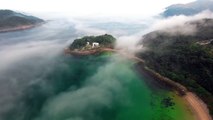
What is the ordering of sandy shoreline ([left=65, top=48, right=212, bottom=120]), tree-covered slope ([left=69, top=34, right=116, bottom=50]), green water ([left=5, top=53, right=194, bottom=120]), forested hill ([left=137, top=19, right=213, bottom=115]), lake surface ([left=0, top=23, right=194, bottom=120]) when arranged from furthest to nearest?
tree-covered slope ([left=69, top=34, right=116, bottom=50]) → forested hill ([left=137, top=19, right=213, bottom=115]) → lake surface ([left=0, top=23, right=194, bottom=120]) → green water ([left=5, top=53, right=194, bottom=120]) → sandy shoreline ([left=65, top=48, right=212, bottom=120])

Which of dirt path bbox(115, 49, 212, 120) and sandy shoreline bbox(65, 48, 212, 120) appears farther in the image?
sandy shoreline bbox(65, 48, 212, 120)

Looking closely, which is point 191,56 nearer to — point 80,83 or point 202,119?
point 202,119

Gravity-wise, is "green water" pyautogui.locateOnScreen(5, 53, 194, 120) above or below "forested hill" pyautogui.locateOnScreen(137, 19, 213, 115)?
below

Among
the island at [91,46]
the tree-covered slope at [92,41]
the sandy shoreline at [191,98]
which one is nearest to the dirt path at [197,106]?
the sandy shoreline at [191,98]

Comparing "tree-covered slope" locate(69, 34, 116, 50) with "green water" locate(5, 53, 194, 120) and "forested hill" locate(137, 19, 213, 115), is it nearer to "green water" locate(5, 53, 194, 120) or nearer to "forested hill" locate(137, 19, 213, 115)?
"forested hill" locate(137, 19, 213, 115)

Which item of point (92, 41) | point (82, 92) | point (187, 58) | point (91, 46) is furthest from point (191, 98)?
point (92, 41)

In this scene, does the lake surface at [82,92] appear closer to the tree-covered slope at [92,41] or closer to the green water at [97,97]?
the green water at [97,97]

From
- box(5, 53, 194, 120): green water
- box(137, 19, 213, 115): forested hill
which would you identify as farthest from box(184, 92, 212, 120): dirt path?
box(5, 53, 194, 120): green water

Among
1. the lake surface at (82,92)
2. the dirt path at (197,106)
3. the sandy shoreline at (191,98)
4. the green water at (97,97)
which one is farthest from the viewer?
the lake surface at (82,92)
